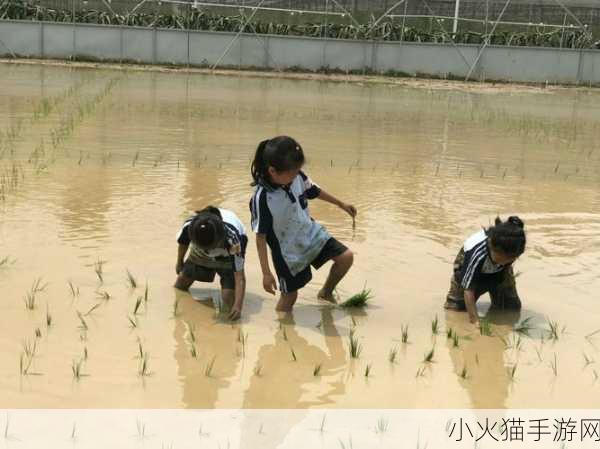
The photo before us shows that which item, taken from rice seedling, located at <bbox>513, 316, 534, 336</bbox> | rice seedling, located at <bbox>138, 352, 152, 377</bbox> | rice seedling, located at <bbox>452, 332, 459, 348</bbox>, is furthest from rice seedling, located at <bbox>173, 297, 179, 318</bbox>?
rice seedling, located at <bbox>513, 316, 534, 336</bbox>

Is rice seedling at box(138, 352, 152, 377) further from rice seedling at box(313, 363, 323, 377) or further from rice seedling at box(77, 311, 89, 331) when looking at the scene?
rice seedling at box(313, 363, 323, 377)

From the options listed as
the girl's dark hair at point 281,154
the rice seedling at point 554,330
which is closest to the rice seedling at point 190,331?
the girl's dark hair at point 281,154

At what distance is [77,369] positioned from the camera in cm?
353

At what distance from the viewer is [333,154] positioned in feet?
33.0

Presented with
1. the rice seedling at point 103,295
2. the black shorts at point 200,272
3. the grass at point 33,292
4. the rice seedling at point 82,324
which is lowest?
the rice seedling at point 82,324

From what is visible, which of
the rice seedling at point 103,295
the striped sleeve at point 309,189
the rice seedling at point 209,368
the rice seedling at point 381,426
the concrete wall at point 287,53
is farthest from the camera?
the concrete wall at point 287,53

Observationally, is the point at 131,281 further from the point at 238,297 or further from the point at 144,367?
the point at 144,367

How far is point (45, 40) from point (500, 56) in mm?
15964

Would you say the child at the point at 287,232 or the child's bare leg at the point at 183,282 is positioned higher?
the child at the point at 287,232

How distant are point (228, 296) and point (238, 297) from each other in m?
0.27

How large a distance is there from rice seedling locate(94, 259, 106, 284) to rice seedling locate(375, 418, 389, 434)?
7.17 feet

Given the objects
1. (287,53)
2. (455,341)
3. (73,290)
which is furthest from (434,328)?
(287,53)

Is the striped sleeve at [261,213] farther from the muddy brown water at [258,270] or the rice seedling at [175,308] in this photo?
the rice seedling at [175,308]

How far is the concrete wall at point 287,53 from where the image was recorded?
91.6 feet
